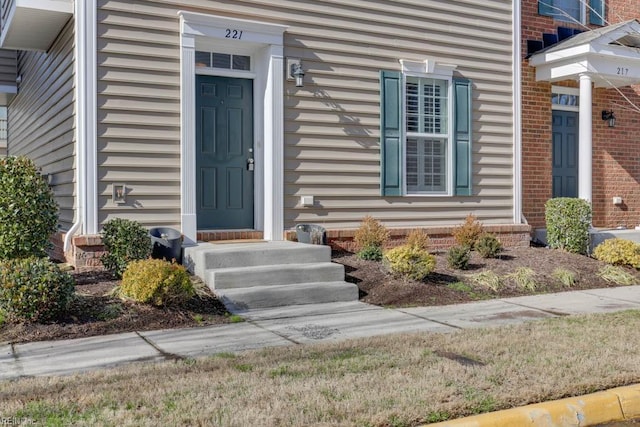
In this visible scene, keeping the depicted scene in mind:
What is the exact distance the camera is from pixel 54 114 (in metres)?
9.59

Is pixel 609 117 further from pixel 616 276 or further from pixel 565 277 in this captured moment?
pixel 565 277

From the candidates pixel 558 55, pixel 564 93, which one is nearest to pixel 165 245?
pixel 558 55

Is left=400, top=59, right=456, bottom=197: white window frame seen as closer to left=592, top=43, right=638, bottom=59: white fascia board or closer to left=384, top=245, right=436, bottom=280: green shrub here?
left=384, top=245, right=436, bottom=280: green shrub

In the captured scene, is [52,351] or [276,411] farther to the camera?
[52,351]

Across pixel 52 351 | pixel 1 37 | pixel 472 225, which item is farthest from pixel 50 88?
pixel 472 225

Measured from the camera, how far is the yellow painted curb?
3.90 metres

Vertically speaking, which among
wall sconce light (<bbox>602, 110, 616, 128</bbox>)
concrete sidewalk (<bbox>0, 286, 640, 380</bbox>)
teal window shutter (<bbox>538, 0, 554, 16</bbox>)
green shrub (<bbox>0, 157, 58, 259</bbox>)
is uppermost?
teal window shutter (<bbox>538, 0, 554, 16</bbox>)

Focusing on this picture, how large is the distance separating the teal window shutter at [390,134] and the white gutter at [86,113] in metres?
4.13

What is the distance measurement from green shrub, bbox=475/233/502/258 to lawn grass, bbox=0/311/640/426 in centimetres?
411

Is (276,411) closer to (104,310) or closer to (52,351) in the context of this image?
(52,351)

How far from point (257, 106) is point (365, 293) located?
3.08 m

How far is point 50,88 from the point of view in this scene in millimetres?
9883

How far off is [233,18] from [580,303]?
5.65 m

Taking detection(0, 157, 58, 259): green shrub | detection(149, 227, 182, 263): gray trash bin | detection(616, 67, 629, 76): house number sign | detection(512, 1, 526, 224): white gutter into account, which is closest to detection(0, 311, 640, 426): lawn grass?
detection(0, 157, 58, 259): green shrub
